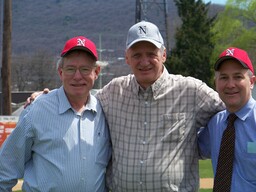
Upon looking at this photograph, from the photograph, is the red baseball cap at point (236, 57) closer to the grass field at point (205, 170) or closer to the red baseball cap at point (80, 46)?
the red baseball cap at point (80, 46)

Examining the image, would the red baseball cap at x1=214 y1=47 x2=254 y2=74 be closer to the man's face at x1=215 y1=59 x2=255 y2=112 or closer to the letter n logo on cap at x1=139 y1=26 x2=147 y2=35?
the man's face at x1=215 y1=59 x2=255 y2=112

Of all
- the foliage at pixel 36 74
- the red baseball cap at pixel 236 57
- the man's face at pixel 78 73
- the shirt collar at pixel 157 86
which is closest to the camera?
the red baseball cap at pixel 236 57

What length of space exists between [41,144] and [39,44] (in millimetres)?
131015

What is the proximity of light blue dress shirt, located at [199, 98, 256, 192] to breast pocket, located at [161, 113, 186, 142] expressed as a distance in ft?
0.89

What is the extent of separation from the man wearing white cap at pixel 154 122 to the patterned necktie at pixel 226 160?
387 millimetres

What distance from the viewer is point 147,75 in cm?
482

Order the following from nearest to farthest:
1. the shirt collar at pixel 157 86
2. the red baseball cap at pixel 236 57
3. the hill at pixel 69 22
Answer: the red baseball cap at pixel 236 57
the shirt collar at pixel 157 86
the hill at pixel 69 22

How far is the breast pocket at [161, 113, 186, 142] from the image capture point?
4.78 m

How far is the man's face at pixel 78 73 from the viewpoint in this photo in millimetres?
4570

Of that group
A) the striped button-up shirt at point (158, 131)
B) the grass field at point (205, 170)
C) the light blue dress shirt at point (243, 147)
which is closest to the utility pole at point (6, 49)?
the grass field at point (205, 170)

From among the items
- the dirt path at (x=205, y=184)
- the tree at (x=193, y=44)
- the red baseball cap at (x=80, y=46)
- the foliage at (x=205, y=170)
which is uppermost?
the tree at (x=193, y=44)

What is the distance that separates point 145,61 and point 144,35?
212 millimetres

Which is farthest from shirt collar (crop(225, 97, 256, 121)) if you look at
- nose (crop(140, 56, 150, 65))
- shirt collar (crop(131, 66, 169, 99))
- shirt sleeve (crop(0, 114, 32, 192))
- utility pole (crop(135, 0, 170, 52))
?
utility pole (crop(135, 0, 170, 52))

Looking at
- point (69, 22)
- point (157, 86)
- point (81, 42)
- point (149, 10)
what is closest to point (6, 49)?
point (157, 86)
